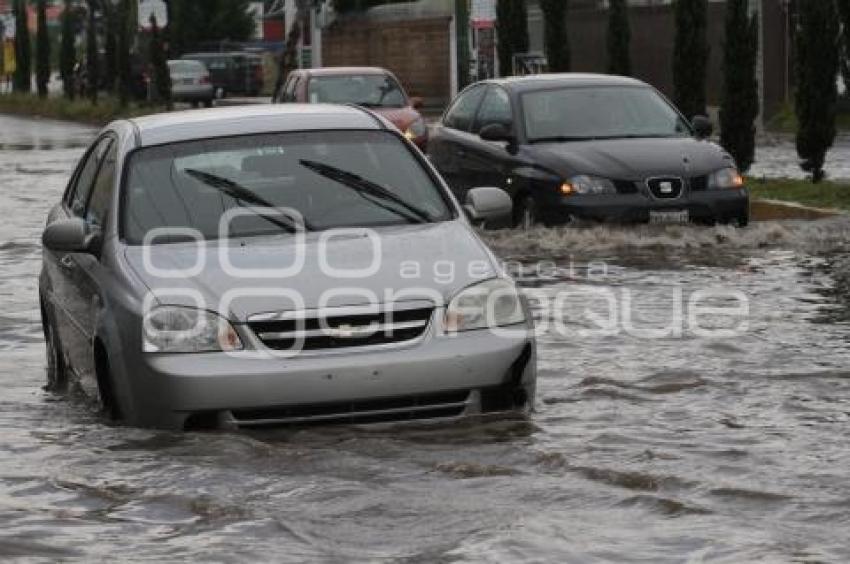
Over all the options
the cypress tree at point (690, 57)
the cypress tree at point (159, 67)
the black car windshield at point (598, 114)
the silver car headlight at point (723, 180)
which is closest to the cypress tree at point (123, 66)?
the cypress tree at point (159, 67)

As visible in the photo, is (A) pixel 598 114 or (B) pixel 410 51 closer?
(A) pixel 598 114

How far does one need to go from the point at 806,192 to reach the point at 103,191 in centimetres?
1229

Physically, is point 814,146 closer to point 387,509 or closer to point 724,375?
point 724,375

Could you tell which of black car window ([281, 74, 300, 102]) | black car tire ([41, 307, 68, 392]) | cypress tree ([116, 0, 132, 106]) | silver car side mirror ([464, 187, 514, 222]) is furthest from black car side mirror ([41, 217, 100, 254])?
cypress tree ([116, 0, 132, 106])

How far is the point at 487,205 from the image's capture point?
10.4 metres

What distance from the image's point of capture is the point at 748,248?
1748 cm

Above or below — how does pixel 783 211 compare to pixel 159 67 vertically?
below

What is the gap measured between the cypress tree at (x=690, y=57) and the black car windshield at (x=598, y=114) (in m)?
6.36

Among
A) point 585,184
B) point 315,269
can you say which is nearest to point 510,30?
point 585,184

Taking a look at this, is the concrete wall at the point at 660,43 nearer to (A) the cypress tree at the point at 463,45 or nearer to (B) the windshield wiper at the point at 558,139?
(A) the cypress tree at the point at 463,45

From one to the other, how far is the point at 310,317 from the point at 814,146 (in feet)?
49.2

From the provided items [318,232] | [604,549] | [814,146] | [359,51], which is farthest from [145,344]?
[359,51]

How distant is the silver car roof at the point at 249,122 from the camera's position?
33.9 ft

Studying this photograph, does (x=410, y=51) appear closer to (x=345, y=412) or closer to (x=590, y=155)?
(x=590, y=155)
